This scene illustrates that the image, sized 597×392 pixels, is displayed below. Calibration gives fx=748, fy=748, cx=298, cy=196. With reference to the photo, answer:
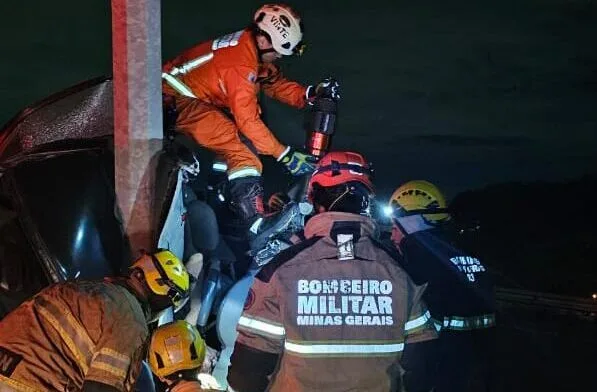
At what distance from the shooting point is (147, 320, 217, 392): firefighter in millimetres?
4281

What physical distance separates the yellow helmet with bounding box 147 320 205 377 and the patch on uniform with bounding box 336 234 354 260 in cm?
125

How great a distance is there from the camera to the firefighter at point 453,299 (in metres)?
4.77

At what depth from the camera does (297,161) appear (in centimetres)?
643

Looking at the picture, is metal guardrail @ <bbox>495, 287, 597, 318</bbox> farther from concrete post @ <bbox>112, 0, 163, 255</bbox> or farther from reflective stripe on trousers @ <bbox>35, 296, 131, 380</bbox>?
reflective stripe on trousers @ <bbox>35, 296, 131, 380</bbox>

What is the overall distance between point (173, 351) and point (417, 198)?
91.9 inches

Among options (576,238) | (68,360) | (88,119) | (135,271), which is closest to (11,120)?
(88,119)

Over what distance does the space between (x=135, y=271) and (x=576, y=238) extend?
20.6 m

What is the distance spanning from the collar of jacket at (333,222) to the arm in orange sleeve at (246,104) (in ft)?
8.68

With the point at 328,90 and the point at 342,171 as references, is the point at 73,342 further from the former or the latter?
the point at 328,90

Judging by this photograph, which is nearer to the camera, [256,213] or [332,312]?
[332,312]

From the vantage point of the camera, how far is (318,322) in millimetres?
3533

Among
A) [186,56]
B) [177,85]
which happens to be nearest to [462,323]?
[177,85]

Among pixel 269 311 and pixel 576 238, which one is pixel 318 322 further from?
pixel 576 238

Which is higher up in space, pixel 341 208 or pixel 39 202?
pixel 341 208
